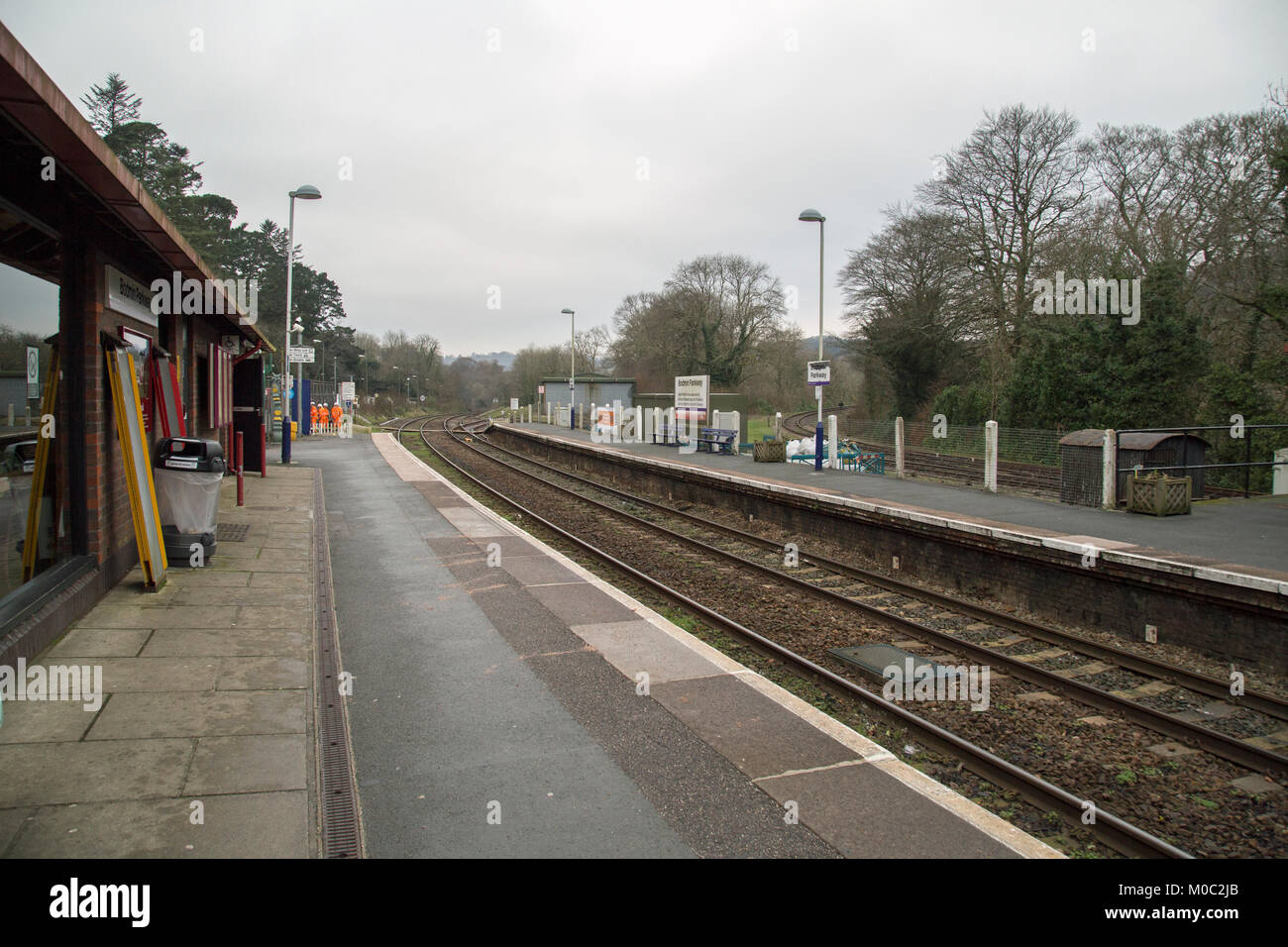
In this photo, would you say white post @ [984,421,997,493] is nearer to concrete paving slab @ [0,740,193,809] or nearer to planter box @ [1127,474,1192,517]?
planter box @ [1127,474,1192,517]

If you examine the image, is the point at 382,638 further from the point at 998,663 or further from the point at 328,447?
the point at 328,447

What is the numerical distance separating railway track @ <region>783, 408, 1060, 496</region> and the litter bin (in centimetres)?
1421

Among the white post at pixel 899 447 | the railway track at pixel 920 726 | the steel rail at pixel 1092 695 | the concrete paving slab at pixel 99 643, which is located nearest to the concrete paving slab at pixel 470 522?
the railway track at pixel 920 726

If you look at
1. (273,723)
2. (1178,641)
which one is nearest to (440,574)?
(273,723)

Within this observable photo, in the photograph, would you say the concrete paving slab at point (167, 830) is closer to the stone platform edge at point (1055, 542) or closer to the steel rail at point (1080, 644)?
the steel rail at point (1080, 644)

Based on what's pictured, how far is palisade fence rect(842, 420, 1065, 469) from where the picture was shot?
53.2ft

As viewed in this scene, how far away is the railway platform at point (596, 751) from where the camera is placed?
363 centimetres

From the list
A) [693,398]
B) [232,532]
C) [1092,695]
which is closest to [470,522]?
[232,532]

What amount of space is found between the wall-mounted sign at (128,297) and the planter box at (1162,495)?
44.8 ft

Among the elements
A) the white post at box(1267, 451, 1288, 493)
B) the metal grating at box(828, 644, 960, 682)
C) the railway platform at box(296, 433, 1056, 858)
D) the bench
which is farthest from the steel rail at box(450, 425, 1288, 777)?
the bench

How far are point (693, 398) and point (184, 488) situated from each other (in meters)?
20.6

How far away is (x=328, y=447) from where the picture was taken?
95.8 feet

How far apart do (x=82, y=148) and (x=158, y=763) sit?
3505 mm

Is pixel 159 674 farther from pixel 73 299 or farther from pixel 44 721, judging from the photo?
pixel 73 299
